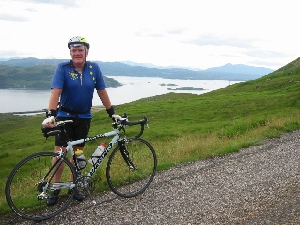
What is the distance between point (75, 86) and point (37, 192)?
235cm

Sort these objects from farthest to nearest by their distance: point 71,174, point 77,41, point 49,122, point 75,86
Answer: point 71,174 → point 75,86 → point 77,41 → point 49,122

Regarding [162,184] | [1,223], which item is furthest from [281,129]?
[1,223]

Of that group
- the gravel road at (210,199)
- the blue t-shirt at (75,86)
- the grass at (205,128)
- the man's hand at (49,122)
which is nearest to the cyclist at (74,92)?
the blue t-shirt at (75,86)

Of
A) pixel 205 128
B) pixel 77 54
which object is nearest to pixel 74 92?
pixel 77 54

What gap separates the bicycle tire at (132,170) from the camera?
7.21 metres

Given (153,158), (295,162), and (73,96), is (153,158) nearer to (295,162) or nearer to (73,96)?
(73,96)

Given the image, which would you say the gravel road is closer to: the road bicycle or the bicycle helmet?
the road bicycle

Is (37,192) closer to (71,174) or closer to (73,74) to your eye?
(71,174)

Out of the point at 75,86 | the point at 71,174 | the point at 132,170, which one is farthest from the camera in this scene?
the point at 132,170

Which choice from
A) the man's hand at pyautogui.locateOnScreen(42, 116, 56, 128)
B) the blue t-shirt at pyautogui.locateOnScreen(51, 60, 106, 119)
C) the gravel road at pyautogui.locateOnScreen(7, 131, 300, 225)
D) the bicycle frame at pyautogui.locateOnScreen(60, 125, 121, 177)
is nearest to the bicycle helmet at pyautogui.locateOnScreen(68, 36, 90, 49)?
the blue t-shirt at pyautogui.locateOnScreen(51, 60, 106, 119)

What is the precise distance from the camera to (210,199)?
6.97 meters

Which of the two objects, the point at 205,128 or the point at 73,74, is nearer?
the point at 73,74

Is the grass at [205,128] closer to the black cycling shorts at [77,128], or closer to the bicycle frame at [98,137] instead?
the bicycle frame at [98,137]

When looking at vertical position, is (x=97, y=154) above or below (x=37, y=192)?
above
